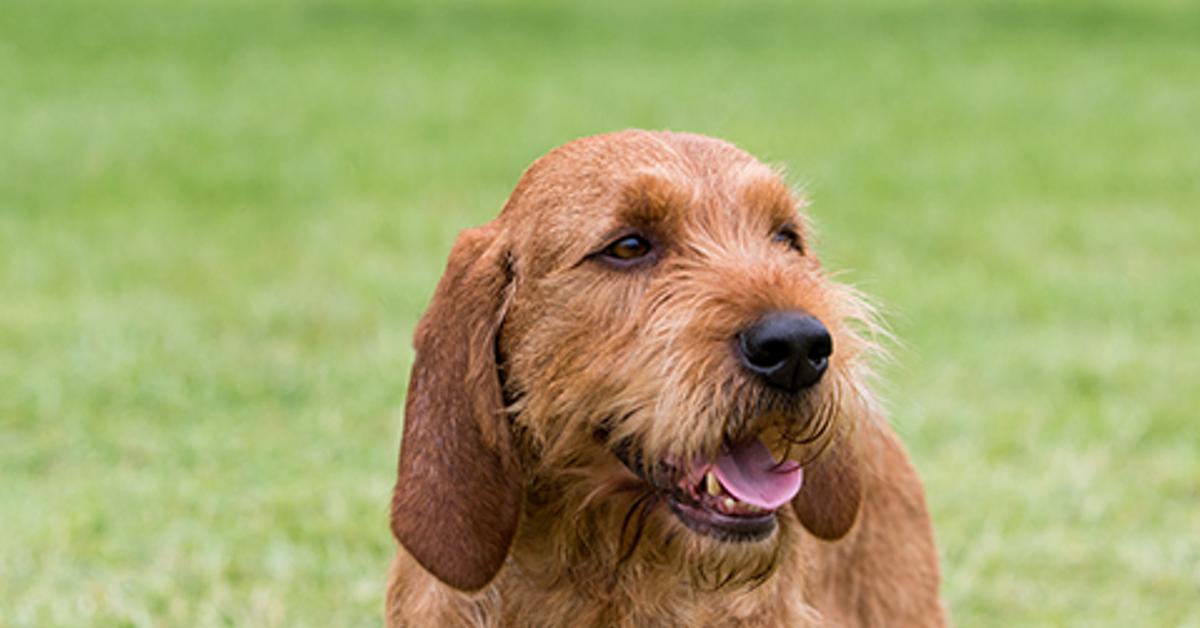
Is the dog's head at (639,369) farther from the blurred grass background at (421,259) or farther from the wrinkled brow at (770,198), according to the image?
the blurred grass background at (421,259)

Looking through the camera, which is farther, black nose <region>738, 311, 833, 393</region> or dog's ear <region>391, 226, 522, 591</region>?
dog's ear <region>391, 226, 522, 591</region>

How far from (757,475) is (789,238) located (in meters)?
0.75

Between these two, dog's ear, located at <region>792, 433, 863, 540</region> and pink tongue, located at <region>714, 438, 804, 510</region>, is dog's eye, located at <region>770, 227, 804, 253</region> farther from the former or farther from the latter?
pink tongue, located at <region>714, 438, 804, 510</region>

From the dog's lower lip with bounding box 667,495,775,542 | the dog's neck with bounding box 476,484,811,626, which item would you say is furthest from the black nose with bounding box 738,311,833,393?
the dog's neck with bounding box 476,484,811,626

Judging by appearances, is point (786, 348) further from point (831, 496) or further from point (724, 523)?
point (831, 496)

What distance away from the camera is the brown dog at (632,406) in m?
3.51

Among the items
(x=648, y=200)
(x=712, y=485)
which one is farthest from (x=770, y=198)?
(x=712, y=485)

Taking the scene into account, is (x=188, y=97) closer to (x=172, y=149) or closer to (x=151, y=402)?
(x=172, y=149)

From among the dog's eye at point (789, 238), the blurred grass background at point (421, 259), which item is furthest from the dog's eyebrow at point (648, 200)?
the blurred grass background at point (421, 259)

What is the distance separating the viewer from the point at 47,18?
2255cm

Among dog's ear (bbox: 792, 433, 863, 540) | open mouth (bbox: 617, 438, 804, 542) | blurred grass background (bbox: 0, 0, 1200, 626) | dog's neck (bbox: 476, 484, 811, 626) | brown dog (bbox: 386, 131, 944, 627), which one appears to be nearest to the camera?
brown dog (bbox: 386, 131, 944, 627)

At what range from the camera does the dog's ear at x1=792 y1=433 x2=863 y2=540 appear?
4199 millimetres

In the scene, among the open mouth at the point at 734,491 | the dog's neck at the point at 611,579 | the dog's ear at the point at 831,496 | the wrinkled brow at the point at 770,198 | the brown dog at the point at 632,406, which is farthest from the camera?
the dog's ear at the point at 831,496

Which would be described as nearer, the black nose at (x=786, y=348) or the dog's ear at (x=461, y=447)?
the black nose at (x=786, y=348)
